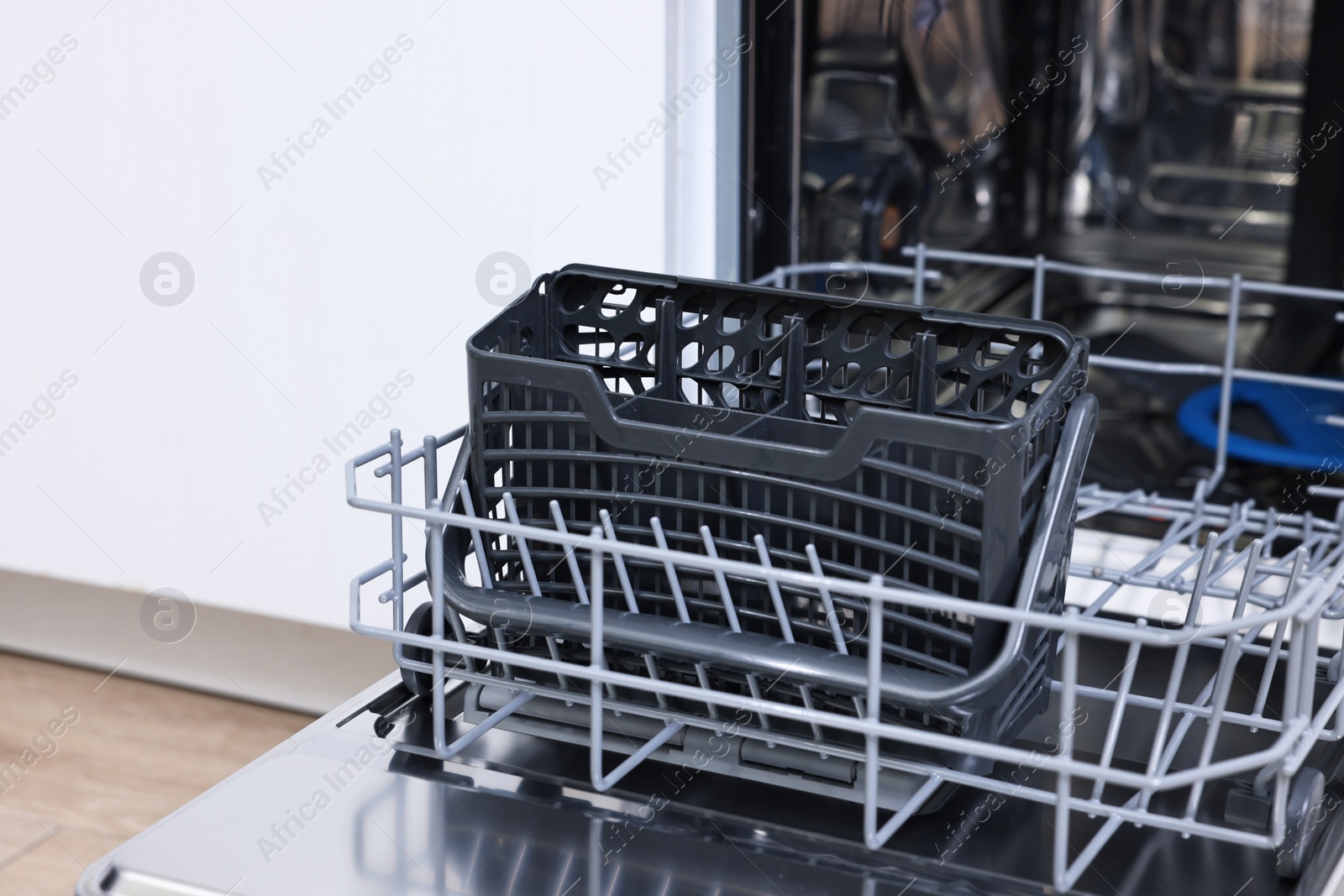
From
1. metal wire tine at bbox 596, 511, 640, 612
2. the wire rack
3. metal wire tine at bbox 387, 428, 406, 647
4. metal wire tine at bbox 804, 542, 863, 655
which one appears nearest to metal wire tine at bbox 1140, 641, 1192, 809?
the wire rack

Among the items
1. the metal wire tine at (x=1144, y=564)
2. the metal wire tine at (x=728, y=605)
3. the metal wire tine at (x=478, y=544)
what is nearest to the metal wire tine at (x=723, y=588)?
the metal wire tine at (x=728, y=605)

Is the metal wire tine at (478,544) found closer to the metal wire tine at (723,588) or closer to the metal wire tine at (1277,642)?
the metal wire tine at (723,588)

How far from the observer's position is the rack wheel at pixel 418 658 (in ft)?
2.03

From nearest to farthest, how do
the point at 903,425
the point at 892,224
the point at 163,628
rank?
the point at 903,425, the point at 892,224, the point at 163,628

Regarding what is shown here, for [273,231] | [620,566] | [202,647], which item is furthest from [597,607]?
[202,647]

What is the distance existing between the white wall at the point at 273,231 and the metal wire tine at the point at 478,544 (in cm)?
38

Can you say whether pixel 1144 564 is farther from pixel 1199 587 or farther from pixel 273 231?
pixel 273 231

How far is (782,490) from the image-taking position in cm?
52

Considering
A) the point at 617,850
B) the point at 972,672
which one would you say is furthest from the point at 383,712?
the point at 972,672

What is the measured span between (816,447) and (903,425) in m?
0.09

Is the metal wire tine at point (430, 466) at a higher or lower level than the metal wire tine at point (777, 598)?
higher

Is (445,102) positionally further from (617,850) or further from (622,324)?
(617,850)

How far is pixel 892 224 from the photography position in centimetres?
117

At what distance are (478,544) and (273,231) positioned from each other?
1.93 ft
